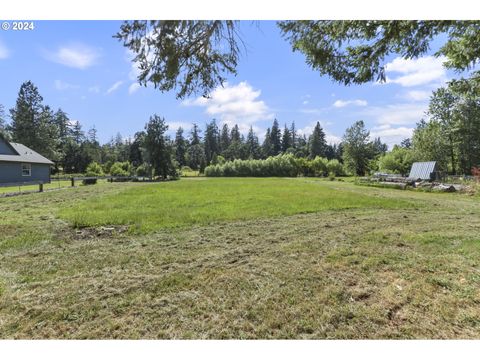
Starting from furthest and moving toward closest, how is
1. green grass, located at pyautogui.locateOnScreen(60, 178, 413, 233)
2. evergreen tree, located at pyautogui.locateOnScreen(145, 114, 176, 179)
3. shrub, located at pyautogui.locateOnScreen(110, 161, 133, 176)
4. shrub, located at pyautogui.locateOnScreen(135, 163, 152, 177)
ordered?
shrub, located at pyautogui.locateOnScreen(135, 163, 152, 177)
evergreen tree, located at pyautogui.locateOnScreen(145, 114, 176, 179)
shrub, located at pyautogui.locateOnScreen(110, 161, 133, 176)
green grass, located at pyautogui.locateOnScreen(60, 178, 413, 233)

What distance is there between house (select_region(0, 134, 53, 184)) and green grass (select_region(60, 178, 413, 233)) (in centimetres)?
183

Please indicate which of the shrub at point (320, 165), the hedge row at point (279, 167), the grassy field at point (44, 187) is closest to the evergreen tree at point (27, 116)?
the grassy field at point (44, 187)

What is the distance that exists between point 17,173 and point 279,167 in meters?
8.56

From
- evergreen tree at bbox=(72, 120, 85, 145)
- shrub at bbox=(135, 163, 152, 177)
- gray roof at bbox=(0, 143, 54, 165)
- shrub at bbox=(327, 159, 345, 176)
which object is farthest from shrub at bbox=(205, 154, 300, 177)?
gray roof at bbox=(0, 143, 54, 165)

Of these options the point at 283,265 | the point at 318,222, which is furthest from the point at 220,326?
the point at 318,222

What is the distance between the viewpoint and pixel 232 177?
842 cm

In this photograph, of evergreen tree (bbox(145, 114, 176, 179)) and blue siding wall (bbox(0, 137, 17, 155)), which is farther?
evergreen tree (bbox(145, 114, 176, 179))

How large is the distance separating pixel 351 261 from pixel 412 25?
2350mm

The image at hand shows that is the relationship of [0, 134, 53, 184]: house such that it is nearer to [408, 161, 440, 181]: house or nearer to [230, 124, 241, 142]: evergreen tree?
[230, 124, 241, 142]: evergreen tree

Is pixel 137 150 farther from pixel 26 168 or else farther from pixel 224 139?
pixel 26 168

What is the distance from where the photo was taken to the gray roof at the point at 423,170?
7.76 metres

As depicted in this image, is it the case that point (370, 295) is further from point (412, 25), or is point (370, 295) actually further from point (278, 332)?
point (412, 25)

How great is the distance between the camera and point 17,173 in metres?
6.72

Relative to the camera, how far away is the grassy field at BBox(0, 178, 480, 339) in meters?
1.52
